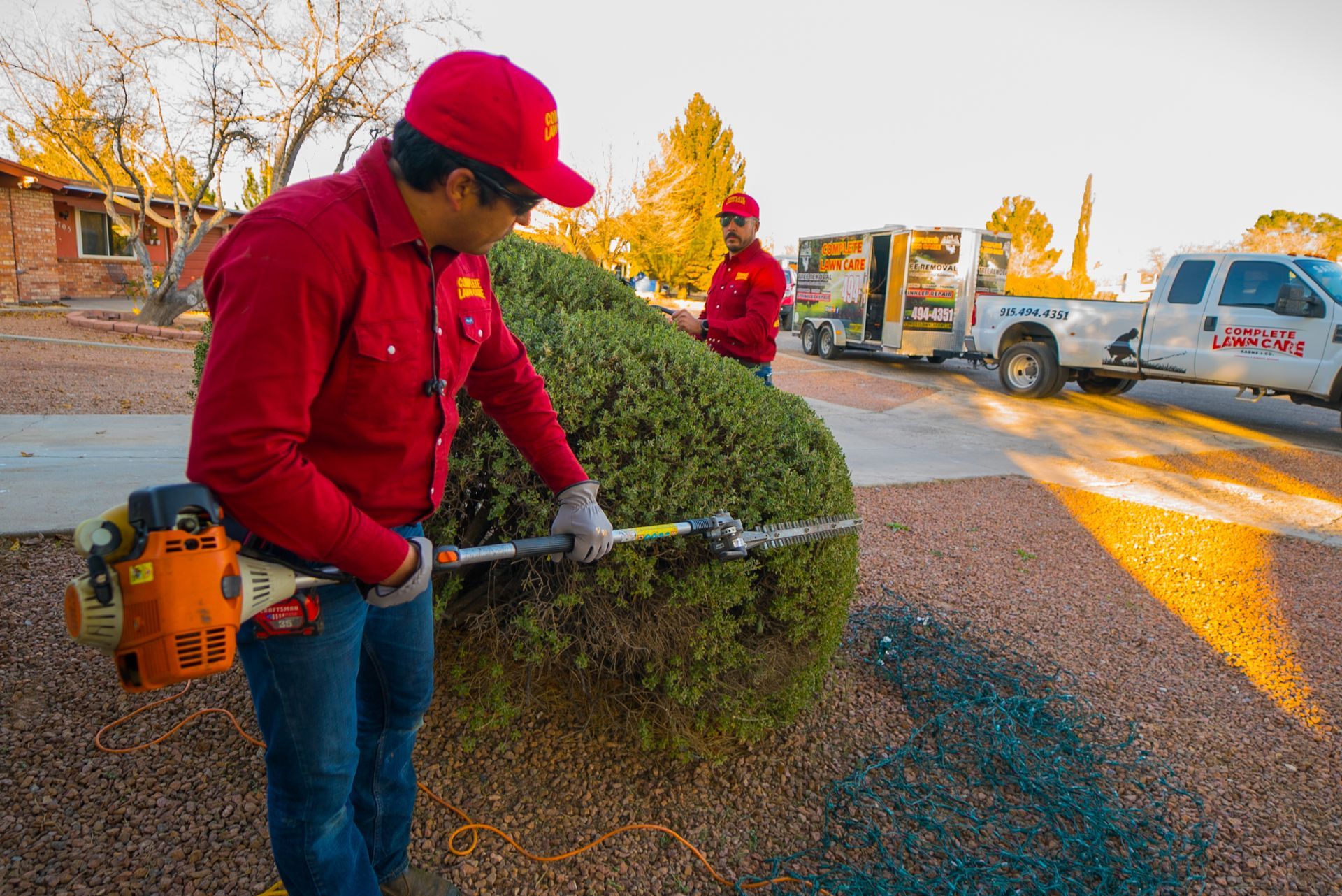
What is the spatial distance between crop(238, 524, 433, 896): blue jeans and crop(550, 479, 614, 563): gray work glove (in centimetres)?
36

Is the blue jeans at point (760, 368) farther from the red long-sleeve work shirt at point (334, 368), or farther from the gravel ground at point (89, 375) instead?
the gravel ground at point (89, 375)

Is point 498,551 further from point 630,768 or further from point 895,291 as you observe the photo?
point 895,291

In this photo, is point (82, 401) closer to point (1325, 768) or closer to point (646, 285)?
point (1325, 768)

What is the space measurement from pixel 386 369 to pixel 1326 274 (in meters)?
11.9

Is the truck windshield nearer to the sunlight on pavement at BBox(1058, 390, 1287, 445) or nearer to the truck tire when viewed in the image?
the sunlight on pavement at BBox(1058, 390, 1287, 445)

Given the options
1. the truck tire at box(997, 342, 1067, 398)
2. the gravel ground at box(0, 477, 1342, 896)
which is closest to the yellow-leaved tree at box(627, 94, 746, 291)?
the truck tire at box(997, 342, 1067, 398)

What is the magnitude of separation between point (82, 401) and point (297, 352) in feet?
25.5

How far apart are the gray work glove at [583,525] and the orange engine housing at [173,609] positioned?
33.2 inches

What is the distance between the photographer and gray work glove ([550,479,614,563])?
1.99 meters

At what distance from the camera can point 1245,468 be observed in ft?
26.8

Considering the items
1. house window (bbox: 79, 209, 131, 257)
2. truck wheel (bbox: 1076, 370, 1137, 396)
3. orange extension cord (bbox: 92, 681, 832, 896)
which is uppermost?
house window (bbox: 79, 209, 131, 257)

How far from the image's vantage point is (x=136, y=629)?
1.23 meters

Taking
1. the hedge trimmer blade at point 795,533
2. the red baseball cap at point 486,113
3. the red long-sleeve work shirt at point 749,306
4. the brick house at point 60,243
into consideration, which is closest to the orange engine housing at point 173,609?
the red baseball cap at point 486,113

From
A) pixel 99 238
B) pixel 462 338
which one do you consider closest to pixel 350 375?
pixel 462 338
